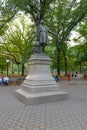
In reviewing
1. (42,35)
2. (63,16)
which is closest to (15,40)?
(63,16)

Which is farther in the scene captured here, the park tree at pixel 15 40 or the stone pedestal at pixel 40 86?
the park tree at pixel 15 40

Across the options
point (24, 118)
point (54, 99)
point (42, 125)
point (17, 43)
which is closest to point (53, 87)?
point (54, 99)

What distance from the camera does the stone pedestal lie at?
963 centimetres

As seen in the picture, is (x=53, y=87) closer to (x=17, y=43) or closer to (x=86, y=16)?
(x=86, y=16)

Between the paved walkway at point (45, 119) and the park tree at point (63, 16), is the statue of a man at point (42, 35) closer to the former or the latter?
the paved walkway at point (45, 119)

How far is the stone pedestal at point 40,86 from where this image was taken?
379 inches

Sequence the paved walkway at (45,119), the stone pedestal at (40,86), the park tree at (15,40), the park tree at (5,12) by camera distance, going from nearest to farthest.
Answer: the paved walkway at (45,119), the stone pedestal at (40,86), the park tree at (5,12), the park tree at (15,40)

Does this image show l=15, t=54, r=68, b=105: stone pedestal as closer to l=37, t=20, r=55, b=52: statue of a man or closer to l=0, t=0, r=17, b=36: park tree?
l=37, t=20, r=55, b=52: statue of a man

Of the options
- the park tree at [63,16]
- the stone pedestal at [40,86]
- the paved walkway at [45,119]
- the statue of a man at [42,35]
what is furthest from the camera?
the park tree at [63,16]

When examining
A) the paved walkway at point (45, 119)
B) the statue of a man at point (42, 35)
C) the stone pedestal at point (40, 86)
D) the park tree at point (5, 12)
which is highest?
the park tree at point (5, 12)

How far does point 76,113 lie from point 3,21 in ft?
72.6

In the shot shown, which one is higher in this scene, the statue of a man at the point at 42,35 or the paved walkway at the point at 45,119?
the statue of a man at the point at 42,35

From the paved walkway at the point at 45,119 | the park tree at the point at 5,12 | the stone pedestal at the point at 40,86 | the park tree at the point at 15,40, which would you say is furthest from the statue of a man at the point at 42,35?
the park tree at the point at 15,40

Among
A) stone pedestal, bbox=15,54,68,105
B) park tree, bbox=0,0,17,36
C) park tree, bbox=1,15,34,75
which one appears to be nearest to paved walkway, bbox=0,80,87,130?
stone pedestal, bbox=15,54,68,105
